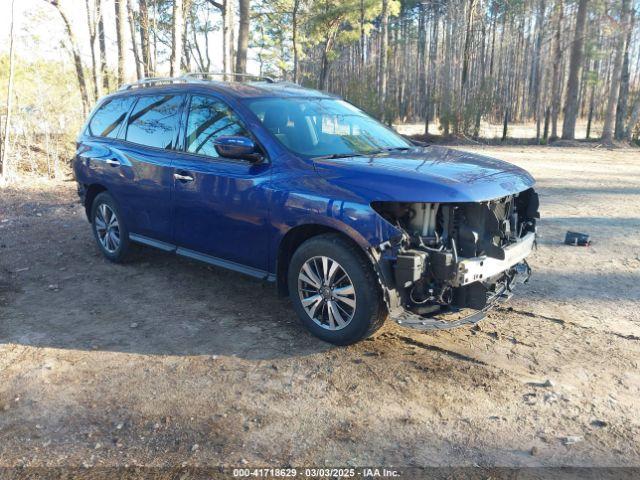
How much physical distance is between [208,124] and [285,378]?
2485 mm

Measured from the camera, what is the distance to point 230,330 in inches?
175

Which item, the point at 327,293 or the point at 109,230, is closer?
the point at 327,293

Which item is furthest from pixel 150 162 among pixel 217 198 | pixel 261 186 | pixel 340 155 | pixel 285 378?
pixel 285 378

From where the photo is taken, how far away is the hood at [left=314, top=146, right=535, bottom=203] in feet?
11.8

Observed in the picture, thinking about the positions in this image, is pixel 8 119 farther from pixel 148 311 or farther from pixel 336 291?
pixel 336 291

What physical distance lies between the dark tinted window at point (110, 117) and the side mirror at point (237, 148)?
7.24ft

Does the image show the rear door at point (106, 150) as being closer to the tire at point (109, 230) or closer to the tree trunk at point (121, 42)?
the tire at point (109, 230)

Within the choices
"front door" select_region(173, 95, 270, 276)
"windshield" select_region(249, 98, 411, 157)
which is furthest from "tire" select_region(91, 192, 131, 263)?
"windshield" select_region(249, 98, 411, 157)

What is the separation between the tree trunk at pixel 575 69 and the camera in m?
23.5

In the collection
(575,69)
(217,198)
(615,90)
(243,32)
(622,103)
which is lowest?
(217,198)

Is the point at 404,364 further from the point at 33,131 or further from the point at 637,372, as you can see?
the point at 33,131

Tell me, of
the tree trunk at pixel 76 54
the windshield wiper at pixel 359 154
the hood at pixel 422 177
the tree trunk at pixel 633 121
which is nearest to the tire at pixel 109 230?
the windshield wiper at pixel 359 154

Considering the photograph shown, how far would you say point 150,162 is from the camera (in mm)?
5277

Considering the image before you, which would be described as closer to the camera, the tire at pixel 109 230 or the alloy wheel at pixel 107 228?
the tire at pixel 109 230
